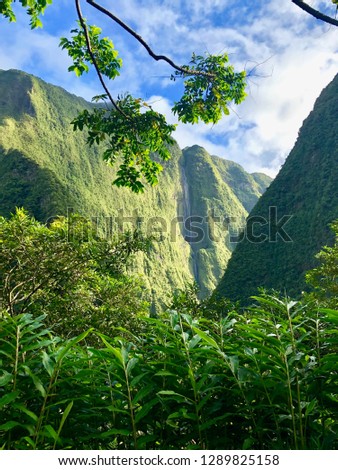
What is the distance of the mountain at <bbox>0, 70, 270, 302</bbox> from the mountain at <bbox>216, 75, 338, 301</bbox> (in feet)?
56.4

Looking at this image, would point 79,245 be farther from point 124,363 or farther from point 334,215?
point 334,215

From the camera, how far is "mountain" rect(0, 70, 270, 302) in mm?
74125

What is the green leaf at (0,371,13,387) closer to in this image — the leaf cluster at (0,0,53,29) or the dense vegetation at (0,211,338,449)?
the dense vegetation at (0,211,338,449)

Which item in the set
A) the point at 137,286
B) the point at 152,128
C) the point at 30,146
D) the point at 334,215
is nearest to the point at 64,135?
the point at 30,146

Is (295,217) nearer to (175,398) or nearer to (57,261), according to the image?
(57,261)

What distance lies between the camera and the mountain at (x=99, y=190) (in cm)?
7412

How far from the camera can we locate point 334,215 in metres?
61.9

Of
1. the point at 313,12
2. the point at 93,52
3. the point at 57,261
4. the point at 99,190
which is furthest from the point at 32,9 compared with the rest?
the point at 99,190

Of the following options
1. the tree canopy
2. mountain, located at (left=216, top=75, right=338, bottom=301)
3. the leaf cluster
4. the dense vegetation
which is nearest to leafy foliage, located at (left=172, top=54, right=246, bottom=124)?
the tree canopy

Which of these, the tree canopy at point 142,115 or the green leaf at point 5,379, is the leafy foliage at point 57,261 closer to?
the tree canopy at point 142,115

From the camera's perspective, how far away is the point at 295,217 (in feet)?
242

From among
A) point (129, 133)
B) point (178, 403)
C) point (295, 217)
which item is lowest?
point (178, 403)

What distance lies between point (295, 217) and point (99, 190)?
57.5 meters
